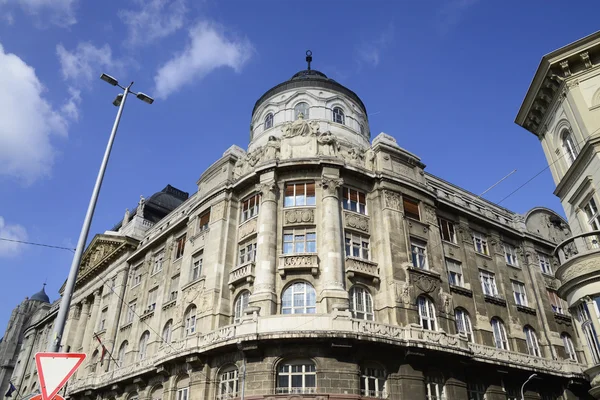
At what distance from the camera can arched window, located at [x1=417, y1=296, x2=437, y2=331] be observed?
29359 millimetres

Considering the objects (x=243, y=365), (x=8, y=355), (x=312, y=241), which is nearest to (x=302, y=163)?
(x=312, y=241)

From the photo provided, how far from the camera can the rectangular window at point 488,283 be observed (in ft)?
118

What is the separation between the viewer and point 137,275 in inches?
1753

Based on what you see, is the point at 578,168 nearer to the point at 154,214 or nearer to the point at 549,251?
the point at 549,251

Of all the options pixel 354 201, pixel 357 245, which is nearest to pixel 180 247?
pixel 354 201

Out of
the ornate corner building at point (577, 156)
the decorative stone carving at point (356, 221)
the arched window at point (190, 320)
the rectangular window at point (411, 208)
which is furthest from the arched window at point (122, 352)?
the ornate corner building at point (577, 156)

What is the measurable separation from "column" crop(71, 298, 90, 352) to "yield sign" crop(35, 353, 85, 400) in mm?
43324

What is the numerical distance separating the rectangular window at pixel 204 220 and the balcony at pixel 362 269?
1255 centimetres

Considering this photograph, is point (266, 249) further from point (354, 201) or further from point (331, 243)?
point (354, 201)

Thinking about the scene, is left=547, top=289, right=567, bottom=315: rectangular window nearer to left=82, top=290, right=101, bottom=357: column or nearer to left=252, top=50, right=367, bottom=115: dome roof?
left=252, top=50, right=367, bottom=115: dome roof

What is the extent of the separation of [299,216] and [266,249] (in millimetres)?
3231

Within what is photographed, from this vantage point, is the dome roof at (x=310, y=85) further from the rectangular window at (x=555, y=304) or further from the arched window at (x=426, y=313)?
the rectangular window at (x=555, y=304)

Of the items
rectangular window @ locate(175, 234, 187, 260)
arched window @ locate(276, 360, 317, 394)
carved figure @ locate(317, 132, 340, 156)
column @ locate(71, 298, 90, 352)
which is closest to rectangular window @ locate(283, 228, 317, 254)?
Answer: carved figure @ locate(317, 132, 340, 156)

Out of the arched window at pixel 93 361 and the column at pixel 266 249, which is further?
the arched window at pixel 93 361
